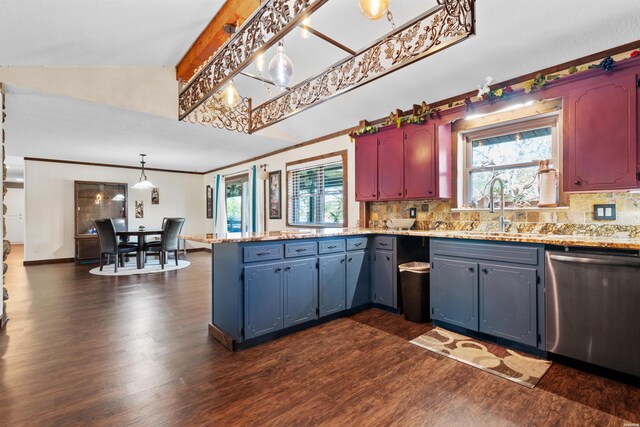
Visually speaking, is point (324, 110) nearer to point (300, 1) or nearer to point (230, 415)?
point (300, 1)

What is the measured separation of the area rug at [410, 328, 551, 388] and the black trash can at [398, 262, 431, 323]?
0.31 meters

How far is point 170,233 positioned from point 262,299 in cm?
451

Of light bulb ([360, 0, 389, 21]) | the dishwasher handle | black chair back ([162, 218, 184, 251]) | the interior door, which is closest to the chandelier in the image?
light bulb ([360, 0, 389, 21])

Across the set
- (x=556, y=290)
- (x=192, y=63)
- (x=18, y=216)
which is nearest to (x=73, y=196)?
(x=192, y=63)

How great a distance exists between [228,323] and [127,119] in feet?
10.5

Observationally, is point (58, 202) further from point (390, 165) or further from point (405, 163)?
point (405, 163)

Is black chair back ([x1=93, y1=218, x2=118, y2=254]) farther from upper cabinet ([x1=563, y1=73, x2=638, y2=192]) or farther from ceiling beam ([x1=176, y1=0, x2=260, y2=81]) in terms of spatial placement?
upper cabinet ([x1=563, y1=73, x2=638, y2=192])

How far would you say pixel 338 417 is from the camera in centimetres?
166

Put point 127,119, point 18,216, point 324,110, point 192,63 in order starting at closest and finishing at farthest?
point 192,63 < point 127,119 < point 324,110 < point 18,216

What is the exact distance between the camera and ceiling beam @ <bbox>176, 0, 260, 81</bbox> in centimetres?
257

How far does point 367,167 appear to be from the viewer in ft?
13.1

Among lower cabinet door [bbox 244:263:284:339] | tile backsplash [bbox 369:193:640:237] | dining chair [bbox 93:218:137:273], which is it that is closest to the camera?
tile backsplash [bbox 369:193:640:237]

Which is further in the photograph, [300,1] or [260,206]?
[260,206]

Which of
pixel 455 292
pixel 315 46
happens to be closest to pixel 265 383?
pixel 455 292
